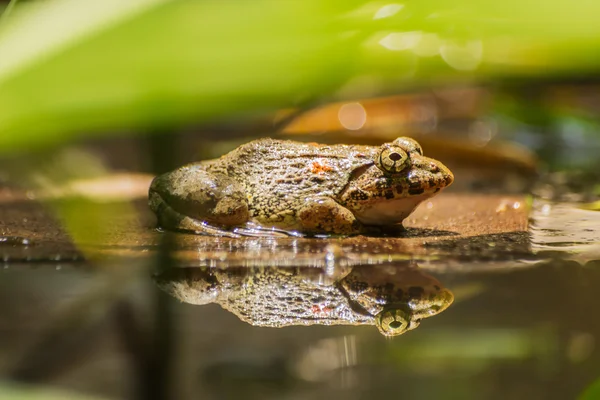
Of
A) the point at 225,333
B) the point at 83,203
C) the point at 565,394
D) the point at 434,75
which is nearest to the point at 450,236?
the point at 565,394

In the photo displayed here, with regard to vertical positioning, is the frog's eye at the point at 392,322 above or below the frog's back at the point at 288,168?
below

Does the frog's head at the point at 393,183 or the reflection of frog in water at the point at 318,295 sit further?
the frog's head at the point at 393,183

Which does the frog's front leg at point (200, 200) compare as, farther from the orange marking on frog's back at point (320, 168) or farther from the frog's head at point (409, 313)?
the frog's head at point (409, 313)

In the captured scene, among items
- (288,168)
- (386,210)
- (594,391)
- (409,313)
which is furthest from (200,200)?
(594,391)

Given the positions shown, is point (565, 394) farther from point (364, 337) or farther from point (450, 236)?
point (450, 236)

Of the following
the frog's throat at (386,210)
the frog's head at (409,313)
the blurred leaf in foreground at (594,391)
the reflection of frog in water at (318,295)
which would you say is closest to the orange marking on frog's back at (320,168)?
the frog's throat at (386,210)

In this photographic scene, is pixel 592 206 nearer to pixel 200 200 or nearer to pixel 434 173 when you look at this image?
pixel 434 173
